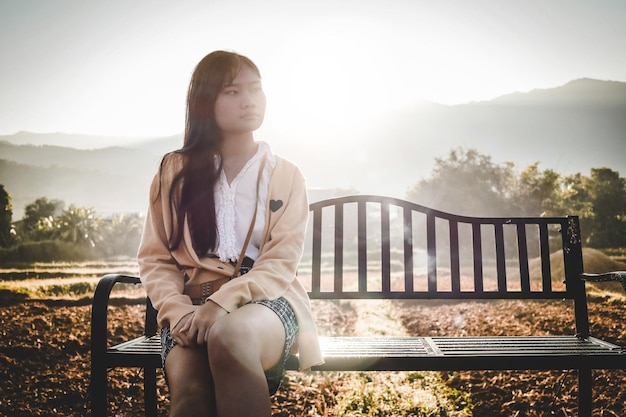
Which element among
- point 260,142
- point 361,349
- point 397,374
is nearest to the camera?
point 260,142

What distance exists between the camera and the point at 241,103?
67.4 inches

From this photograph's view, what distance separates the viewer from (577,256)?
258 centimetres

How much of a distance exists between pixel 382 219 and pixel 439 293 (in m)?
0.59

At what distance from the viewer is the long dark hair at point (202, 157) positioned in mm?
1632

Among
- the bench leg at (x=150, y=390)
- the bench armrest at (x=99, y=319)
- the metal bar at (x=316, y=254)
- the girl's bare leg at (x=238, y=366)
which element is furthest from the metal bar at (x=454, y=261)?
the bench armrest at (x=99, y=319)

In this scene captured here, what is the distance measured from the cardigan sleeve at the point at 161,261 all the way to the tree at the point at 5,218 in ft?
13.6

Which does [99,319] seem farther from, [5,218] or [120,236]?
[120,236]

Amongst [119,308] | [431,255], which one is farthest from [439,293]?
[119,308]

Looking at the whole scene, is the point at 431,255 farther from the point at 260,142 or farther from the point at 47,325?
the point at 47,325

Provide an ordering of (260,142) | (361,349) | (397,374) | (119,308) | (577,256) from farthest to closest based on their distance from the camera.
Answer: (119,308), (397,374), (577,256), (361,349), (260,142)

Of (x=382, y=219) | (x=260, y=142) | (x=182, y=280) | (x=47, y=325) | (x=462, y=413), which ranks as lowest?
(x=462, y=413)

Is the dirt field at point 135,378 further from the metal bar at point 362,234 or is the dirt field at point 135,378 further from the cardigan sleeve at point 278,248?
the cardigan sleeve at point 278,248

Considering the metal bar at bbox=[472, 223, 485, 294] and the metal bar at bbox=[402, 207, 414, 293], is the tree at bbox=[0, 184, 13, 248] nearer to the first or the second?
the metal bar at bbox=[402, 207, 414, 293]

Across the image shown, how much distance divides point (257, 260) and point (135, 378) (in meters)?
1.44
